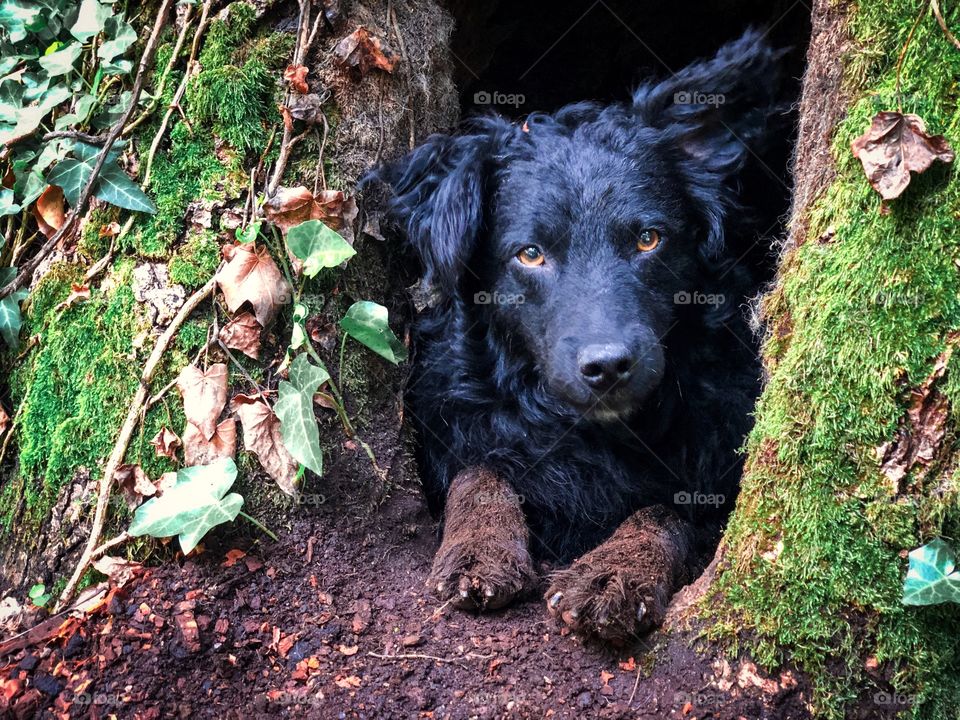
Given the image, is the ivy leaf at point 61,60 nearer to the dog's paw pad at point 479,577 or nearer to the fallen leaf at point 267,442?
the fallen leaf at point 267,442

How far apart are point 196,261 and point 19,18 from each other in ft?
4.37

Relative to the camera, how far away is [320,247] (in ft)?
10.1

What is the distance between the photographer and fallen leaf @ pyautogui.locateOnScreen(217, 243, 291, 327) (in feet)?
10.2

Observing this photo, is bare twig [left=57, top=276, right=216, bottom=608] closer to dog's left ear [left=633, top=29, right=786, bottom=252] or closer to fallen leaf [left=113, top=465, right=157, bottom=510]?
fallen leaf [left=113, top=465, right=157, bottom=510]

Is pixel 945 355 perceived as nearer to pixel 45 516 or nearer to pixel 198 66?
pixel 198 66

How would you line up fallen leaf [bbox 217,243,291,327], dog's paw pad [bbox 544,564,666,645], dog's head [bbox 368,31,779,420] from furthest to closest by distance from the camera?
dog's head [bbox 368,31,779,420] → fallen leaf [bbox 217,243,291,327] → dog's paw pad [bbox 544,564,666,645]

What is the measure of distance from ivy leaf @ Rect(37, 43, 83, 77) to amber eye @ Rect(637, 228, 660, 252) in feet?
7.94

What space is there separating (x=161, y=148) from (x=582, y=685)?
251cm

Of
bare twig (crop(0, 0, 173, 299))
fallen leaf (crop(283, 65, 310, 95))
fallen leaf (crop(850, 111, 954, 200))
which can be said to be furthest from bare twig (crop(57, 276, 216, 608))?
fallen leaf (crop(850, 111, 954, 200))

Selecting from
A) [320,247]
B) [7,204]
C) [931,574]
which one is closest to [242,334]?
[320,247]

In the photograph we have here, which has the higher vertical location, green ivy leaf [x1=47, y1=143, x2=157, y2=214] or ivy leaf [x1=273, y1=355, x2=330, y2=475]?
green ivy leaf [x1=47, y1=143, x2=157, y2=214]

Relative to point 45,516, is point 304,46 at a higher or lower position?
higher

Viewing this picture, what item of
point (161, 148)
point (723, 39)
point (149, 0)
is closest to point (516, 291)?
point (161, 148)

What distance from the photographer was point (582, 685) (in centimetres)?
261
